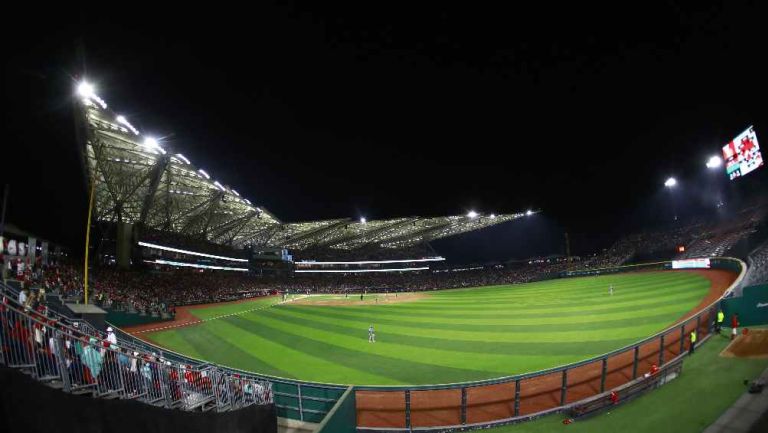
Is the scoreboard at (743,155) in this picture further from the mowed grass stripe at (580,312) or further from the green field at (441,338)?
the mowed grass stripe at (580,312)

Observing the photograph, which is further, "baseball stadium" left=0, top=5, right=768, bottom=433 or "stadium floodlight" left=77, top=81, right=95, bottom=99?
"stadium floodlight" left=77, top=81, right=95, bottom=99

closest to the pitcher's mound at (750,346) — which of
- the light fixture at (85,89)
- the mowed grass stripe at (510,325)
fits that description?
the mowed grass stripe at (510,325)

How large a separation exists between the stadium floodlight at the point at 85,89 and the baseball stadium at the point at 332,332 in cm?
13

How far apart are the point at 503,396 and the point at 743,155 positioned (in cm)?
4491

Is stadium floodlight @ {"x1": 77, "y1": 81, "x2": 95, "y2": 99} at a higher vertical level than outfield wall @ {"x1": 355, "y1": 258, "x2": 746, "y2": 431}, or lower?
higher

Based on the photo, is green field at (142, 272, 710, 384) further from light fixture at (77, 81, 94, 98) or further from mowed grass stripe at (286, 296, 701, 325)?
light fixture at (77, 81, 94, 98)

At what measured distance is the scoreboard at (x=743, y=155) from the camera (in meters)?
36.1

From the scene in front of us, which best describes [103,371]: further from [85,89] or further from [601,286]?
[601,286]

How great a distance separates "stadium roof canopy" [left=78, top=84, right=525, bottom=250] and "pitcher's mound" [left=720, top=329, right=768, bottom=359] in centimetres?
2544

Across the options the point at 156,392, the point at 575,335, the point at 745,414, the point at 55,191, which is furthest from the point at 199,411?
the point at 55,191

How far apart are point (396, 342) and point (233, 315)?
21718mm

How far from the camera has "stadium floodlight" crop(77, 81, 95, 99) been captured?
15781 mm

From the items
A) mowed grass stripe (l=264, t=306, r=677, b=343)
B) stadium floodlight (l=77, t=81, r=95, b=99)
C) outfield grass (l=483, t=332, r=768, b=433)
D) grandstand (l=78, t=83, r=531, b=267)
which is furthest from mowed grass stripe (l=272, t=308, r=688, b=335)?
stadium floodlight (l=77, t=81, r=95, b=99)

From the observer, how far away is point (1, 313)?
5051mm
